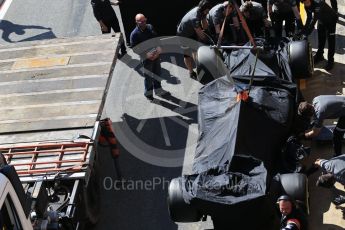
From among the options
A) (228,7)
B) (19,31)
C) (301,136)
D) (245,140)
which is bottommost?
(19,31)

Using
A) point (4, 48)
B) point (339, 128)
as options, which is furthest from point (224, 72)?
point (4, 48)

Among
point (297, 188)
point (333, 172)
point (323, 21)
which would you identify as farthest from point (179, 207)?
point (323, 21)

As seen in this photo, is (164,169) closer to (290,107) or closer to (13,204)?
(290,107)

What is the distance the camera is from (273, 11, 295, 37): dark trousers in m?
11.1

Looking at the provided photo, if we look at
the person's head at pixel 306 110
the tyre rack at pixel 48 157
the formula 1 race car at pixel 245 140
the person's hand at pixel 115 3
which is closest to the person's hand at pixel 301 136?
the formula 1 race car at pixel 245 140

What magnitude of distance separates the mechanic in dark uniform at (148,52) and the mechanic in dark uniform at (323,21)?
2702 mm

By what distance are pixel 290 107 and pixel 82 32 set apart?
6565 millimetres

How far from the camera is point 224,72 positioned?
9609mm

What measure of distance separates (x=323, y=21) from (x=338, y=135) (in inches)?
97.6

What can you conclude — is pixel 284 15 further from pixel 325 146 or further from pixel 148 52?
pixel 325 146

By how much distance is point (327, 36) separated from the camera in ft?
35.3

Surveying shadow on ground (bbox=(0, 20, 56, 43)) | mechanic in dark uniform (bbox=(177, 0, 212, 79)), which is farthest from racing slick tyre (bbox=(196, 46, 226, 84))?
shadow on ground (bbox=(0, 20, 56, 43))

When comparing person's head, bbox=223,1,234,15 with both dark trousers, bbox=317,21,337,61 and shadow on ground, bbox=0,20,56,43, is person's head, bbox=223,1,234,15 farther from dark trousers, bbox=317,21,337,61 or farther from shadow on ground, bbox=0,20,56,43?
shadow on ground, bbox=0,20,56,43

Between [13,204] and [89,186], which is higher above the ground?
[13,204]
